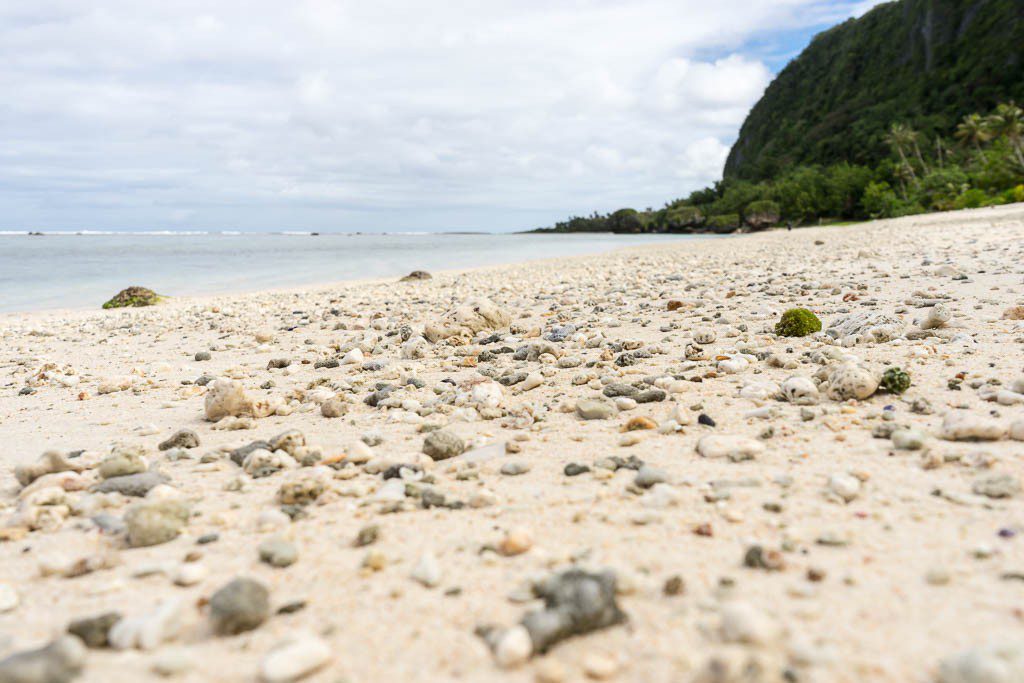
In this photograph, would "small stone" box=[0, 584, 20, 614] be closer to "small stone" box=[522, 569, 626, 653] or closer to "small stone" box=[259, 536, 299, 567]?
"small stone" box=[259, 536, 299, 567]

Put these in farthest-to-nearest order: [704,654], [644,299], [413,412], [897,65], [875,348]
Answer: [897,65]
[644,299]
[875,348]
[413,412]
[704,654]

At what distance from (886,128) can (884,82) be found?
27.5 m

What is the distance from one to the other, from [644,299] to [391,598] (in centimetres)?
849

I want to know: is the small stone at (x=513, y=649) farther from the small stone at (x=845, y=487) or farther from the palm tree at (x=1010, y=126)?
the palm tree at (x=1010, y=126)

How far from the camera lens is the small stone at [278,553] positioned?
93.4 inches

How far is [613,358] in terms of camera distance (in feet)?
19.4

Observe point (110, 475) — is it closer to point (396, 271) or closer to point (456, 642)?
point (456, 642)

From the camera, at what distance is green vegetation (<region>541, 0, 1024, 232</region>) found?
60.3 meters

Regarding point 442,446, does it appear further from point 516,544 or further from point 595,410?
point 516,544

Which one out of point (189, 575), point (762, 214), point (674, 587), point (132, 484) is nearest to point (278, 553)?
point (189, 575)

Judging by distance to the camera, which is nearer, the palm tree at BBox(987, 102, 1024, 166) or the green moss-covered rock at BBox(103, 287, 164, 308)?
the green moss-covered rock at BBox(103, 287, 164, 308)

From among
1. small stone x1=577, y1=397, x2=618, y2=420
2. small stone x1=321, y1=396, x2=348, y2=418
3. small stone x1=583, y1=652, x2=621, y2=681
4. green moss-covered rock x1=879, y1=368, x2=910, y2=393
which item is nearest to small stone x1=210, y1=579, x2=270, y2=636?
small stone x1=583, y1=652, x2=621, y2=681

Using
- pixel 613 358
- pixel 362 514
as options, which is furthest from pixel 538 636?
pixel 613 358

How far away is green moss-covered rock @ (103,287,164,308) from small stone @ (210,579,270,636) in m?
18.5
